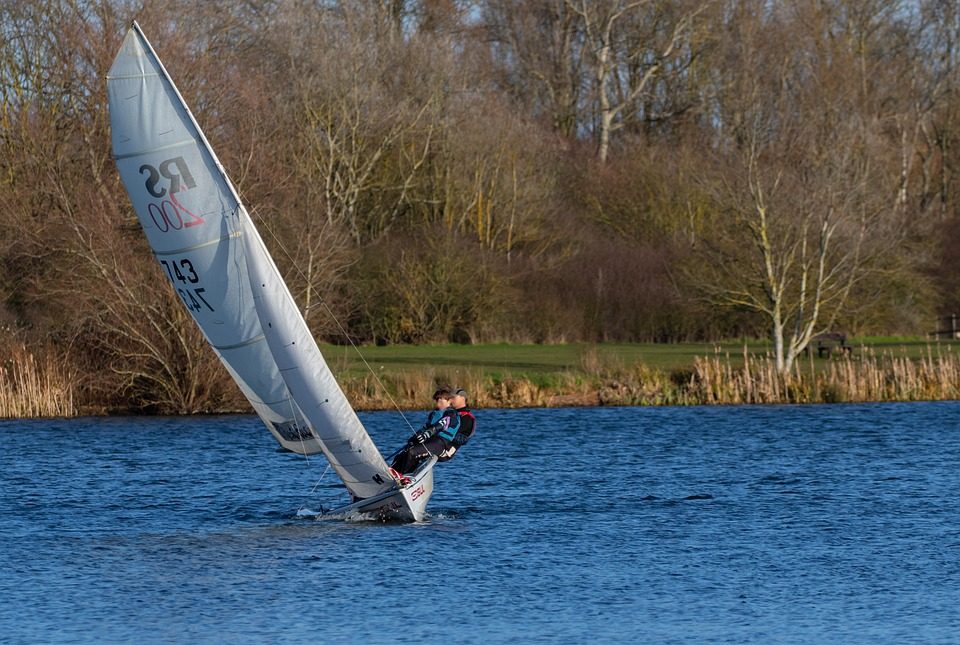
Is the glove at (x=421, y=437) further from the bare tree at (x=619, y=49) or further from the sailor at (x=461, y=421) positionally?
the bare tree at (x=619, y=49)

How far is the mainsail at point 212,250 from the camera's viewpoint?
17.5m

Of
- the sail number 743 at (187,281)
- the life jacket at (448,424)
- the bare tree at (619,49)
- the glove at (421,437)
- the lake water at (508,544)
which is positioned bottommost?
the lake water at (508,544)

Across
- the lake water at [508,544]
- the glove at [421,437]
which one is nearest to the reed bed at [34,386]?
the lake water at [508,544]

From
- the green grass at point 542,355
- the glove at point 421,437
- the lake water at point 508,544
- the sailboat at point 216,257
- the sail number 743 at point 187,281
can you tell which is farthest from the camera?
the green grass at point 542,355

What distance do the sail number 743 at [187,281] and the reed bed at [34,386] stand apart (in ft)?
50.7

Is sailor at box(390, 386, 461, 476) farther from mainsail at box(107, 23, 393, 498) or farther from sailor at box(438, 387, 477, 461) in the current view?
mainsail at box(107, 23, 393, 498)

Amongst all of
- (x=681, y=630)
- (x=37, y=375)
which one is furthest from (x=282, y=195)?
(x=681, y=630)

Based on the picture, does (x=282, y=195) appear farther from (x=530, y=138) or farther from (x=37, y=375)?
(x=530, y=138)

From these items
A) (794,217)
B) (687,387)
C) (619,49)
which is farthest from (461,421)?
(619,49)

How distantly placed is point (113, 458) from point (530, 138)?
30572 millimetres

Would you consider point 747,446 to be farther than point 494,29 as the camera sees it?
No

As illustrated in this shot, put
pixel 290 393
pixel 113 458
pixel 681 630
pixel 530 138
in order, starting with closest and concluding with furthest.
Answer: pixel 681 630 < pixel 290 393 < pixel 113 458 < pixel 530 138

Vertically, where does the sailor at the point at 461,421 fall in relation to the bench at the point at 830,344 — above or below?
above

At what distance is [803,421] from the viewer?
32594 millimetres
